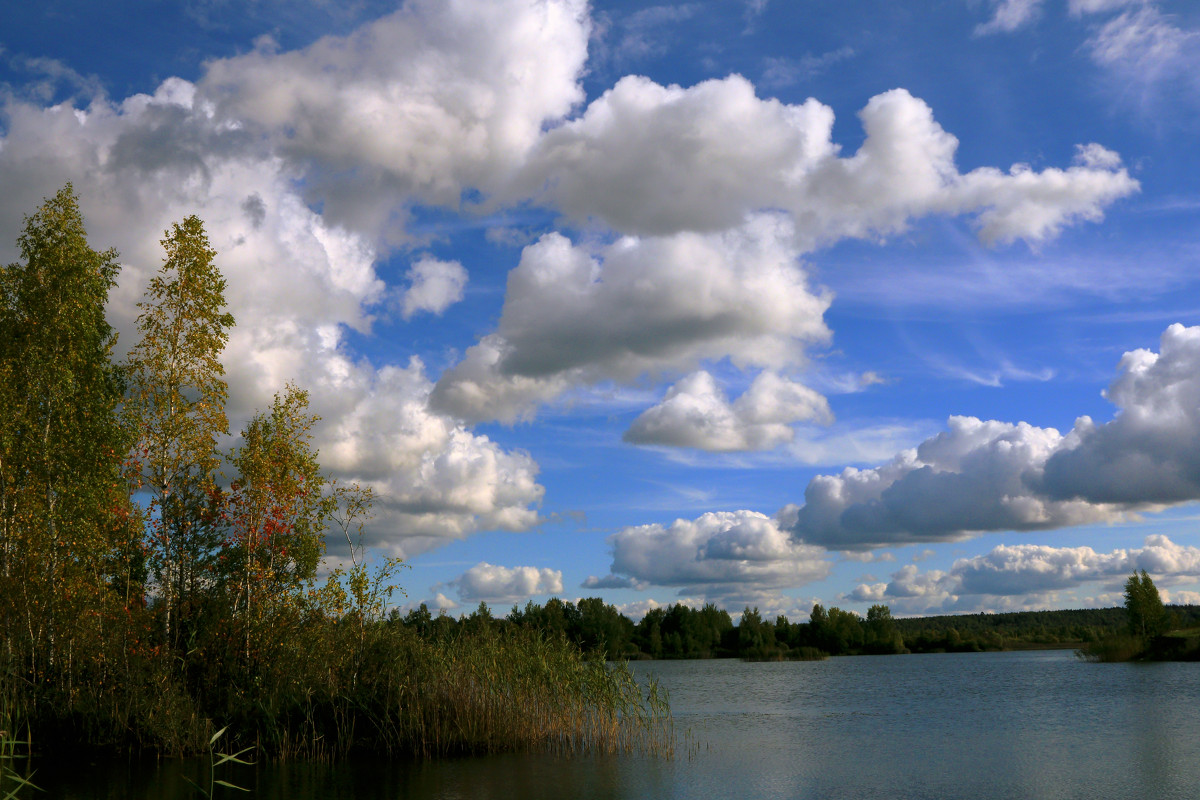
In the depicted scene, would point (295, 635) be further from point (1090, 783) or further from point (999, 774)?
point (1090, 783)

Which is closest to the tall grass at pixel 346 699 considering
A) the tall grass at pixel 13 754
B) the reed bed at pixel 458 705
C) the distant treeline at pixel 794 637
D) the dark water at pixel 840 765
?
the reed bed at pixel 458 705

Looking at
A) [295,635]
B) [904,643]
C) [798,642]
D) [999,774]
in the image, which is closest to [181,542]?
[295,635]

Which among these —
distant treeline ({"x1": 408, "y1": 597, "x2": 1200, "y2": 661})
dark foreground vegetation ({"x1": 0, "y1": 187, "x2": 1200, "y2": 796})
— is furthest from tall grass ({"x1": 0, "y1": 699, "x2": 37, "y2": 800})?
distant treeline ({"x1": 408, "y1": 597, "x2": 1200, "y2": 661})

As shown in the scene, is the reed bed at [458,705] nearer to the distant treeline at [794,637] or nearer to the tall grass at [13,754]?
the tall grass at [13,754]

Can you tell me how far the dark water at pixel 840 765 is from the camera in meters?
17.7

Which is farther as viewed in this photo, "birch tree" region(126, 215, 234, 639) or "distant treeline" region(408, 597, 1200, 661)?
"distant treeline" region(408, 597, 1200, 661)

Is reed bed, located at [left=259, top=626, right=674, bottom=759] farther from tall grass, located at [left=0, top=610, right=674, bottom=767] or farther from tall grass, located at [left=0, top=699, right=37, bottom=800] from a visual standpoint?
tall grass, located at [left=0, top=699, right=37, bottom=800]

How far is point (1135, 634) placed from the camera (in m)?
82.6

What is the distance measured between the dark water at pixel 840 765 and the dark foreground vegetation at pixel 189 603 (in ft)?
3.96

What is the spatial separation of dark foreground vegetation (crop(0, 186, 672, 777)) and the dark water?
3.96ft

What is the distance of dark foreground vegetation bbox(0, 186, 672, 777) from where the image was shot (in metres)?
20.8

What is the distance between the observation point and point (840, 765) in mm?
22031

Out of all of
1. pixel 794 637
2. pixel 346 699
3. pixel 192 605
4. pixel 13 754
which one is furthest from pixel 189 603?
pixel 794 637

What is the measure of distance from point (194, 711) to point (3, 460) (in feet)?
24.6
